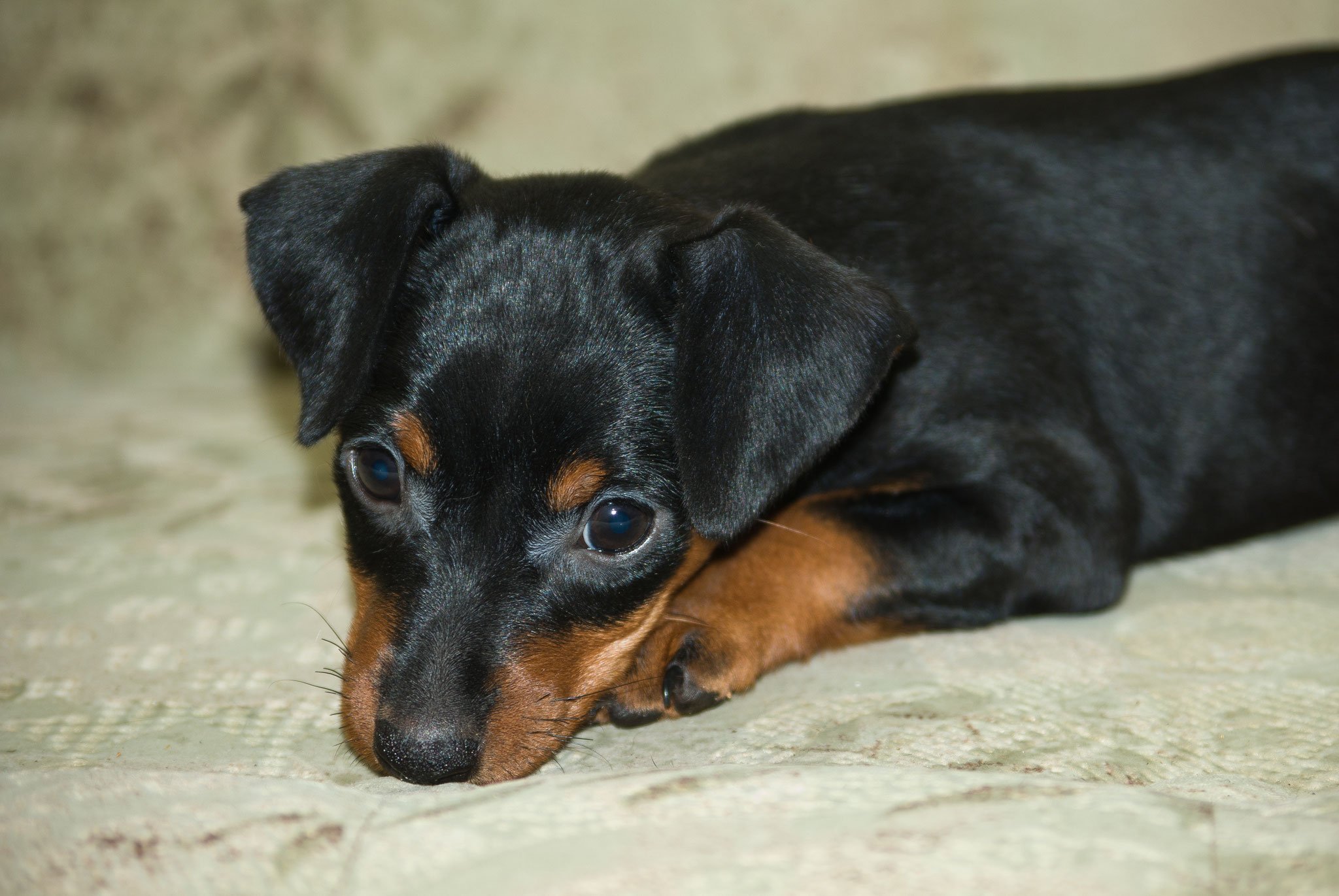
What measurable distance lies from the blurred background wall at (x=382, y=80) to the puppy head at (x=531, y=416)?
8.89 ft

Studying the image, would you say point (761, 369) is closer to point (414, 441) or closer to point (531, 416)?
point (531, 416)

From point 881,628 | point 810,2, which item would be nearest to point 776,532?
point 881,628

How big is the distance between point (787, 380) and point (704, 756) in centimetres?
79

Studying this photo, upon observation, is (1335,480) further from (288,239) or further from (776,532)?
(288,239)

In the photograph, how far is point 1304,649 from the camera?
306 cm

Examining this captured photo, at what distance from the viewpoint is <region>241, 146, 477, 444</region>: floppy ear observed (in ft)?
9.04

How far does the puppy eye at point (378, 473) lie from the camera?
2.80m

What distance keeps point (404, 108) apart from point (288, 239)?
9.24 feet

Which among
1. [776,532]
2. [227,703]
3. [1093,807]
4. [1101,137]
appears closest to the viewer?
[1093,807]

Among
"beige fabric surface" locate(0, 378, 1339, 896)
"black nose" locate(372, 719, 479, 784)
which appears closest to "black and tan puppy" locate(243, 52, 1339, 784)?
"black nose" locate(372, 719, 479, 784)

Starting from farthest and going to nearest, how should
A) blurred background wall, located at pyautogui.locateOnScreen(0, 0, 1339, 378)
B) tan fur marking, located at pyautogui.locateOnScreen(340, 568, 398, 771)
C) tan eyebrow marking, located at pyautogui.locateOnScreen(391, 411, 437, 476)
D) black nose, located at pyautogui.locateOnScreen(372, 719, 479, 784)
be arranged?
blurred background wall, located at pyautogui.locateOnScreen(0, 0, 1339, 378) → tan eyebrow marking, located at pyautogui.locateOnScreen(391, 411, 437, 476) → tan fur marking, located at pyautogui.locateOnScreen(340, 568, 398, 771) → black nose, located at pyautogui.locateOnScreen(372, 719, 479, 784)

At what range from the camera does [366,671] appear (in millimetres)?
2600

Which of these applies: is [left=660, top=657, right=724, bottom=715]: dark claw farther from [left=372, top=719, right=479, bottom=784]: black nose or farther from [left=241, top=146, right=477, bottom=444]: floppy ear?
[left=241, top=146, right=477, bottom=444]: floppy ear

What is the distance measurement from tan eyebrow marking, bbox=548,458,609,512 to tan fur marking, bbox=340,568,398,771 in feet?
1.37
